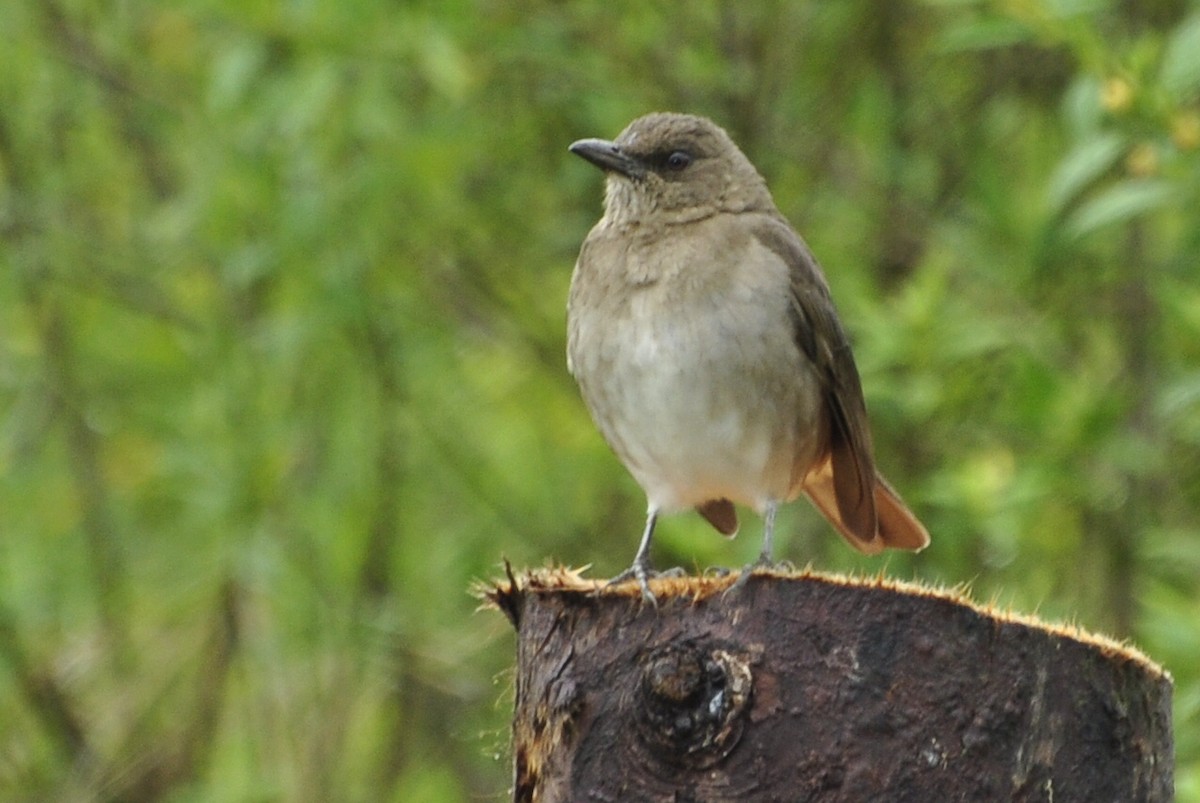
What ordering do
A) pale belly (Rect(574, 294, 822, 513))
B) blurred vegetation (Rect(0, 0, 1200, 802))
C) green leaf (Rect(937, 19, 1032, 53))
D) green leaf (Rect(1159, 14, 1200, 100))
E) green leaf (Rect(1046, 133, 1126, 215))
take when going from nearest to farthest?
pale belly (Rect(574, 294, 822, 513)), green leaf (Rect(1159, 14, 1200, 100)), green leaf (Rect(1046, 133, 1126, 215)), green leaf (Rect(937, 19, 1032, 53)), blurred vegetation (Rect(0, 0, 1200, 802))

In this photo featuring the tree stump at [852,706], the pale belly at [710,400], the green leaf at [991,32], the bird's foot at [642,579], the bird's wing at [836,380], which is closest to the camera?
the tree stump at [852,706]

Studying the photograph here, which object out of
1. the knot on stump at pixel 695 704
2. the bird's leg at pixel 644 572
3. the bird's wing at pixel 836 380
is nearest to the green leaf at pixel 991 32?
the bird's wing at pixel 836 380

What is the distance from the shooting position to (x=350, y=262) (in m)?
7.40

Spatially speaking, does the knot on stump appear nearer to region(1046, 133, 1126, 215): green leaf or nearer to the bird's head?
the bird's head

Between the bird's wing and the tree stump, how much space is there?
192 cm

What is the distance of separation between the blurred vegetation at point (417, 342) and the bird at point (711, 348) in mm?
1080

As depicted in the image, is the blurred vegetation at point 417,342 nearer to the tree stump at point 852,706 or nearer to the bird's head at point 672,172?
the bird's head at point 672,172

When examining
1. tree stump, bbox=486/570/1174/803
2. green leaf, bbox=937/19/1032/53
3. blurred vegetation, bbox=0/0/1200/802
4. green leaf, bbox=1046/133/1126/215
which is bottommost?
blurred vegetation, bbox=0/0/1200/802

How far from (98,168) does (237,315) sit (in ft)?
3.67

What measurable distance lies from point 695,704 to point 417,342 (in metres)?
4.71

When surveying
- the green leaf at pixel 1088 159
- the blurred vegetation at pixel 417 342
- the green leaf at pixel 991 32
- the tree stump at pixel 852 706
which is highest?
the green leaf at pixel 991 32

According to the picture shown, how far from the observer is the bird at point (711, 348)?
531 centimetres

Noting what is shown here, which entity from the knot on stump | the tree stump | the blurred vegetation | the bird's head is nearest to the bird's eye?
the bird's head

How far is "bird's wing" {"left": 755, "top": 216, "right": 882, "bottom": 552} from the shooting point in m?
5.52
